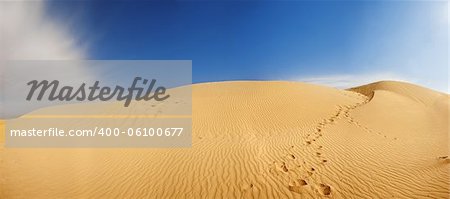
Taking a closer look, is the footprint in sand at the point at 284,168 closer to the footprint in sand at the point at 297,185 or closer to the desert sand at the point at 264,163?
the desert sand at the point at 264,163

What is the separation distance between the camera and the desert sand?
700 centimetres

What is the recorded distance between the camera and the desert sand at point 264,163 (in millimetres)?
6996

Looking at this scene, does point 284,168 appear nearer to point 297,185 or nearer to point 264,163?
point 264,163

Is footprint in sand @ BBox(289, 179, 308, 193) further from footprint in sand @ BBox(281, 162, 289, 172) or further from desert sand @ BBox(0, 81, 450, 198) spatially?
footprint in sand @ BBox(281, 162, 289, 172)

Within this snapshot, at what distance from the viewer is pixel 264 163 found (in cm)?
872

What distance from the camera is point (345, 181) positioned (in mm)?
7168

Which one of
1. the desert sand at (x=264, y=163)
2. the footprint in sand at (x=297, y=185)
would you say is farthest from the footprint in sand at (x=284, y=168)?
the footprint in sand at (x=297, y=185)

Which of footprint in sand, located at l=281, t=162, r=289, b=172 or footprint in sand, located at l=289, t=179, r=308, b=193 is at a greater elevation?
footprint in sand, located at l=281, t=162, r=289, b=172

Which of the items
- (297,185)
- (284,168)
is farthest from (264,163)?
(297,185)

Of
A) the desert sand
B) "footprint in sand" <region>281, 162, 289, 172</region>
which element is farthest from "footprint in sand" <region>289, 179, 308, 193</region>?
"footprint in sand" <region>281, 162, 289, 172</region>

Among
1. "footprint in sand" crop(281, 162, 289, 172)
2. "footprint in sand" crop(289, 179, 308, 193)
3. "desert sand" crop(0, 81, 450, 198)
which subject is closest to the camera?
"footprint in sand" crop(289, 179, 308, 193)

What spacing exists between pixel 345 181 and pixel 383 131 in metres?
7.07

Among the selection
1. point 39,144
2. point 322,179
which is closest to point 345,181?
point 322,179

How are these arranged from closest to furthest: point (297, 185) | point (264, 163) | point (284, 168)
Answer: point (297, 185) → point (284, 168) → point (264, 163)
